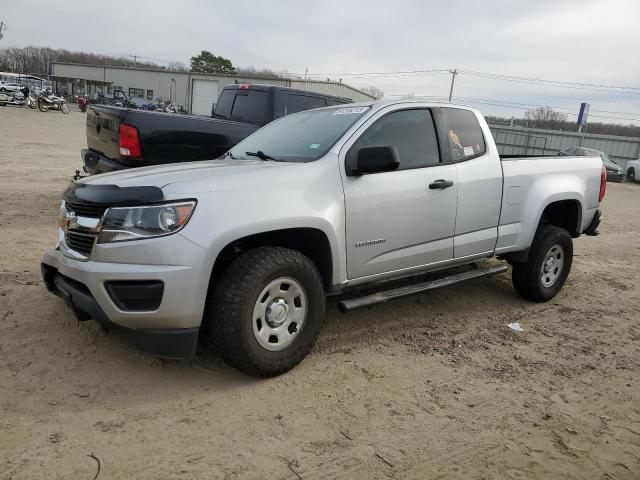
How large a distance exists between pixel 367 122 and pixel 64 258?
2304 mm

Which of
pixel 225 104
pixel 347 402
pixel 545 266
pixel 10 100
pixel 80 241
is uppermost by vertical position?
pixel 10 100

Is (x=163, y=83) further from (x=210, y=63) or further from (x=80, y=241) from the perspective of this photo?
(x=80, y=241)

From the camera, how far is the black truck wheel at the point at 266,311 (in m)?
3.04

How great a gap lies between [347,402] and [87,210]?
1990mm

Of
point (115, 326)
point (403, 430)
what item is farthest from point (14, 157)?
point (403, 430)

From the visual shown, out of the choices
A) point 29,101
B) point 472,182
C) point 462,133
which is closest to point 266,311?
point 472,182

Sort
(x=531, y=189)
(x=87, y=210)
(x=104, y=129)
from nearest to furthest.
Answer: (x=87, y=210) → (x=531, y=189) → (x=104, y=129)

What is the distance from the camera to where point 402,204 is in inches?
150

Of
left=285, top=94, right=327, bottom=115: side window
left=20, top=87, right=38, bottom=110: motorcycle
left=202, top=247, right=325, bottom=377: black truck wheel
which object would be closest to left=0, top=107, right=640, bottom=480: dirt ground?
left=202, top=247, right=325, bottom=377: black truck wheel

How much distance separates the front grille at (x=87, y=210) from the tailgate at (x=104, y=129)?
296 centimetres

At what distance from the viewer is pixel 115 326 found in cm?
293

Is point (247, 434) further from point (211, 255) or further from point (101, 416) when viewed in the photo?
point (211, 255)

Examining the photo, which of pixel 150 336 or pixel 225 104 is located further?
pixel 225 104

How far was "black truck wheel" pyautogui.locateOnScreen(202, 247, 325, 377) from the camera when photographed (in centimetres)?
304
